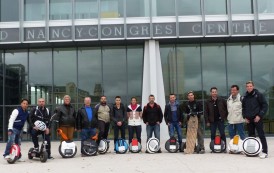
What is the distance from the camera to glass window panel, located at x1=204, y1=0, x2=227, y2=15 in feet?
59.0

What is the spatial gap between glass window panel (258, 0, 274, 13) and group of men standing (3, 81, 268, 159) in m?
8.80

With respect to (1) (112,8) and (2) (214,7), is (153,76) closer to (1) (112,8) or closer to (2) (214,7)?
(1) (112,8)

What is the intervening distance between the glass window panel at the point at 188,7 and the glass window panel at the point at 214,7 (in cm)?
38

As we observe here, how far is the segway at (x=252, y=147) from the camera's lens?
9.68 meters

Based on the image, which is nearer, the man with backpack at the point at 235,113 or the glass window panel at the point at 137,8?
the man with backpack at the point at 235,113

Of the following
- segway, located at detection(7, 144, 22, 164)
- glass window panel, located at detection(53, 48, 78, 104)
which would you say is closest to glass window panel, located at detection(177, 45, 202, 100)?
glass window panel, located at detection(53, 48, 78, 104)

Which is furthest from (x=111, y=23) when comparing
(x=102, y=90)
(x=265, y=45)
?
(x=265, y=45)

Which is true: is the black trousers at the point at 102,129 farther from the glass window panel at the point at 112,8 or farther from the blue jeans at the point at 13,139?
the glass window panel at the point at 112,8

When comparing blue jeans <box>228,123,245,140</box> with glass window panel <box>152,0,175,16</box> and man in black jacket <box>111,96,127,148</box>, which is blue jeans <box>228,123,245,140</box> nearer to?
man in black jacket <box>111,96,127,148</box>

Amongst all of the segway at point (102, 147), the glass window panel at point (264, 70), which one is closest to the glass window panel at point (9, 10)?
the segway at point (102, 147)

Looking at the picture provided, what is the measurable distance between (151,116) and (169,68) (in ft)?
25.4

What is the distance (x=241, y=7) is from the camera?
18.0m

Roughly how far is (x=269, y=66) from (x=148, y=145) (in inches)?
404

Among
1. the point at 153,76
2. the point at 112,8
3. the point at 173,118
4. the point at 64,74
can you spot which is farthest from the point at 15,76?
the point at 173,118
